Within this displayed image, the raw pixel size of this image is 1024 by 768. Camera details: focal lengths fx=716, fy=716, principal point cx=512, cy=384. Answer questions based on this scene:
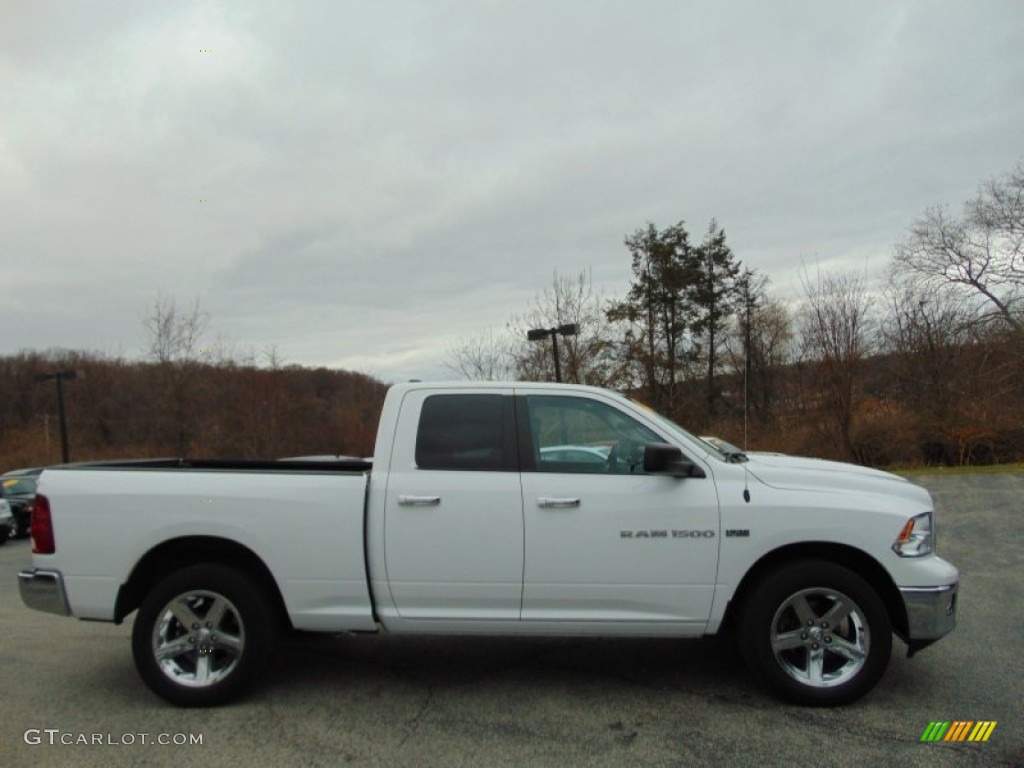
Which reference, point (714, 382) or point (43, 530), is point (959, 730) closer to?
point (43, 530)

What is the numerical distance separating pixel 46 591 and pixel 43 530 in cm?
37

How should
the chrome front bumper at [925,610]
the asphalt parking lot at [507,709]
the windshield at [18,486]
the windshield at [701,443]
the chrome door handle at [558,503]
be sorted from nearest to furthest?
the asphalt parking lot at [507,709], the chrome front bumper at [925,610], the chrome door handle at [558,503], the windshield at [701,443], the windshield at [18,486]

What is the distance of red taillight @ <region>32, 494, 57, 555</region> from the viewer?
14.2 ft

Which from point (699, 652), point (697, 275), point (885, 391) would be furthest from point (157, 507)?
point (697, 275)

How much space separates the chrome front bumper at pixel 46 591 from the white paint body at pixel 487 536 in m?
0.06

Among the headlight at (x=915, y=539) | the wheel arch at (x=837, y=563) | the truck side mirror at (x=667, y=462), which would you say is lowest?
the wheel arch at (x=837, y=563)

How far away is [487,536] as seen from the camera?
13.8ft

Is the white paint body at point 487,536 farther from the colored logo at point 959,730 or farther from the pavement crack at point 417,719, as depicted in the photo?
the colored logo at point 959,730

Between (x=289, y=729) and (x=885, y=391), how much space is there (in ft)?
86.3

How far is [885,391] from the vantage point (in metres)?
25.7

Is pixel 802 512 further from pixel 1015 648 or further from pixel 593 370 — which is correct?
pixel 593 370

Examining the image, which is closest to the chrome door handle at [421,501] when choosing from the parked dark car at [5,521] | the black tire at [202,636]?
the black tire at [202,636]

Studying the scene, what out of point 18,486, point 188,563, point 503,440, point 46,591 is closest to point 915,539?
point 503,440

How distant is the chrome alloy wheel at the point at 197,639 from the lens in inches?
169
